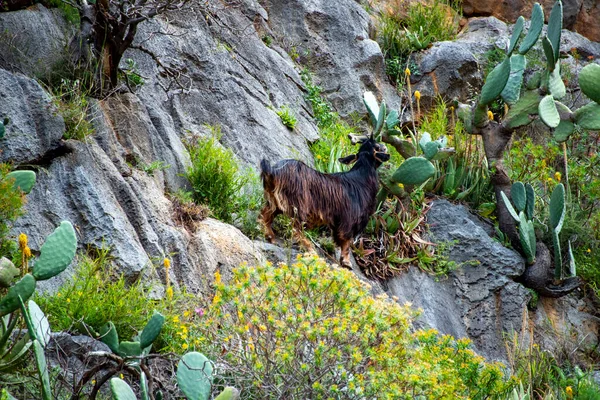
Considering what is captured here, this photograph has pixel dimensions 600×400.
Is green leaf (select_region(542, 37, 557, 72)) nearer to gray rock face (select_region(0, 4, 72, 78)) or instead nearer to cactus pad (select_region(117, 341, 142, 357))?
gray rock face (select_region(0, 4, 72, 78))

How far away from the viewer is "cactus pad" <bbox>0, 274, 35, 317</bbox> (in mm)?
4059

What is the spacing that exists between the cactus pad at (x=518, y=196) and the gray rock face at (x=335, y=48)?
9.87ft

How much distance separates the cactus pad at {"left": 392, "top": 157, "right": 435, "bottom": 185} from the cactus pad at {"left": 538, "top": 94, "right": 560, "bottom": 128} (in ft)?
4.03

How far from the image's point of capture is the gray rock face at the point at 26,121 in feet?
20.1

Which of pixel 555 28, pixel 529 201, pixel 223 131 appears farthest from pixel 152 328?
pixel 555 28

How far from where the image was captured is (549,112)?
7.89 meters

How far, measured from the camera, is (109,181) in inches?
257

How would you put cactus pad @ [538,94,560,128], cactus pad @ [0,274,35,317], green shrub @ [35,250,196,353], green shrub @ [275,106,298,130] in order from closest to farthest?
cactus pad @ [0,274,35,317]
green shrub @ [35,250,196,353]
cactus pad @ [538,94,560,128]
green shrub @ [275,106,298,130]

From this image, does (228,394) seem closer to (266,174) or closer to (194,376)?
(194,376)

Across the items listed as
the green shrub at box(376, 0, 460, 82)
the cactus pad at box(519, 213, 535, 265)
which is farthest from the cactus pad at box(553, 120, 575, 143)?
the green shrub at box(376, 0, 460, 82)

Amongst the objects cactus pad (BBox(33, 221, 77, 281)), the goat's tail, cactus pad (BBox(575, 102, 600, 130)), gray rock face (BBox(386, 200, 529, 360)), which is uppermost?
cactus pad (BBox(33, 221, 77, 281))

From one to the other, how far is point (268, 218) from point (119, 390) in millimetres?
3629

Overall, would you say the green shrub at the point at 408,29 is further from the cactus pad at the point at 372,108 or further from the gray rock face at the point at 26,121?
the gray rock face at the point at 26,121

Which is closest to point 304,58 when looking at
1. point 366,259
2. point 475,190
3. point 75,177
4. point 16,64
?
point 475,190
